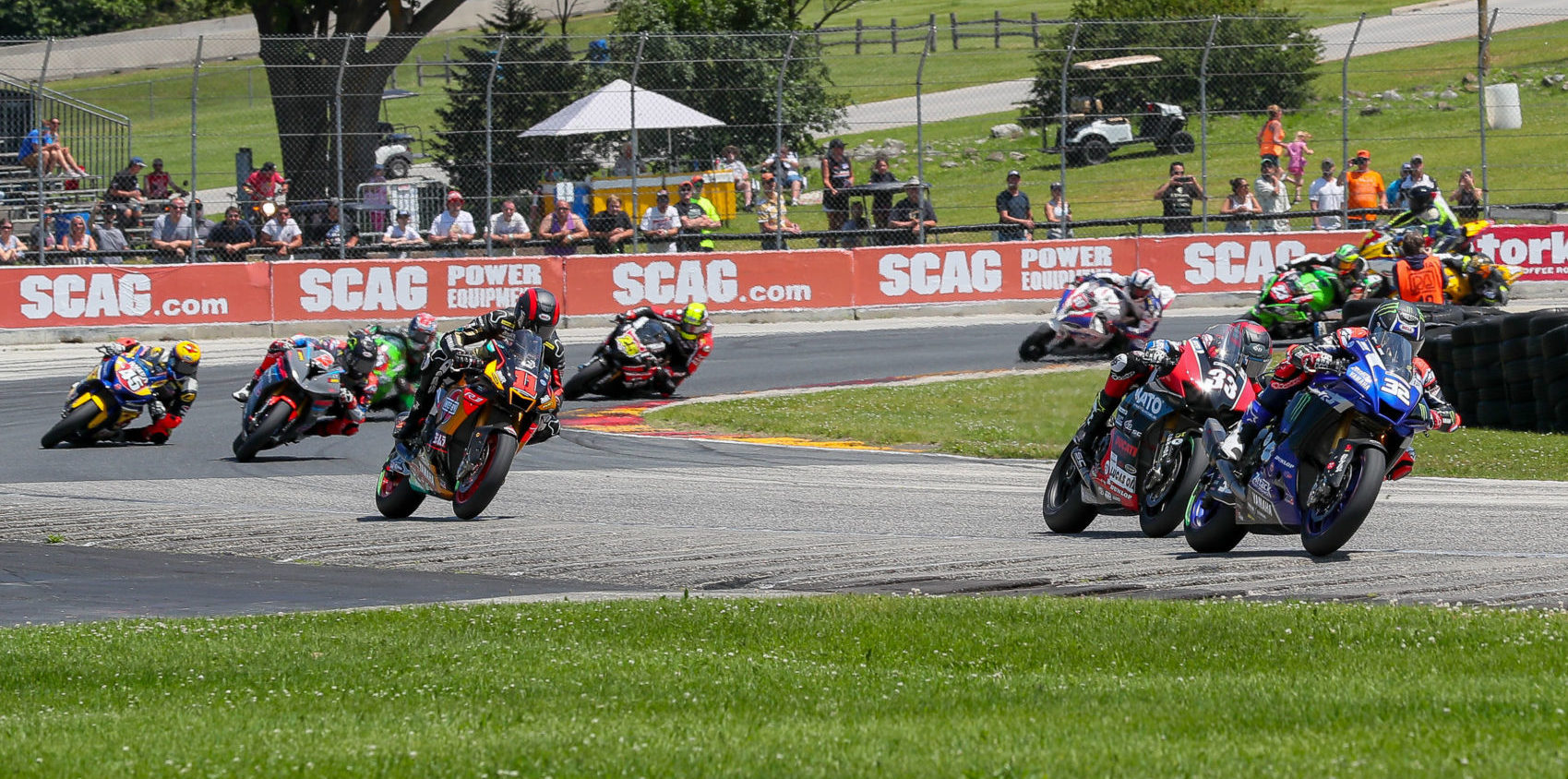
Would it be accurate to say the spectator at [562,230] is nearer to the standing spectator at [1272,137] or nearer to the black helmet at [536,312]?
the standing spectator at [1272,137]

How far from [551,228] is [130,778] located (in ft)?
68.2

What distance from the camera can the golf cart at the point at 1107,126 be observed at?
2505cm

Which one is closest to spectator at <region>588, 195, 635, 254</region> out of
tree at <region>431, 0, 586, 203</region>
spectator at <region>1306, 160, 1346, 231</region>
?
tree at <region>431, 0, 586, 203</region>

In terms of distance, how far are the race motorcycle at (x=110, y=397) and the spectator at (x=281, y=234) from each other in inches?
357

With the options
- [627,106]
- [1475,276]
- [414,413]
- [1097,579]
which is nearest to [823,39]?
[627,106]

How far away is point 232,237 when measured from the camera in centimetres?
2456

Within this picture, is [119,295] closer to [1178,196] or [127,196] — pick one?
[127,196]

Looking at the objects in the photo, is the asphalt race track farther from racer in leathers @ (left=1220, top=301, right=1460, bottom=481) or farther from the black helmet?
the black helmet

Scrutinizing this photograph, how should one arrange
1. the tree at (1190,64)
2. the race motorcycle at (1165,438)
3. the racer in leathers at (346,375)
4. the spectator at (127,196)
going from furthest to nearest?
the tree at (1190,64), the spectator at (127,196), the racer in leathers at (346,375), the race motorcycle at (1165,438)

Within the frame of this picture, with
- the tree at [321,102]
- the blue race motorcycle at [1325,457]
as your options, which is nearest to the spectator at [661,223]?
the tree at [321,102]

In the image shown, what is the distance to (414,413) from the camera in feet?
37.7

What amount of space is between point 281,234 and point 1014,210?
984cm

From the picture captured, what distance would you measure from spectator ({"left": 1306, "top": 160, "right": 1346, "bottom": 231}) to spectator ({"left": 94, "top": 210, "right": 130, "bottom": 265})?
16124 millimetres

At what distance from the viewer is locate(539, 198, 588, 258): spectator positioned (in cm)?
2512
